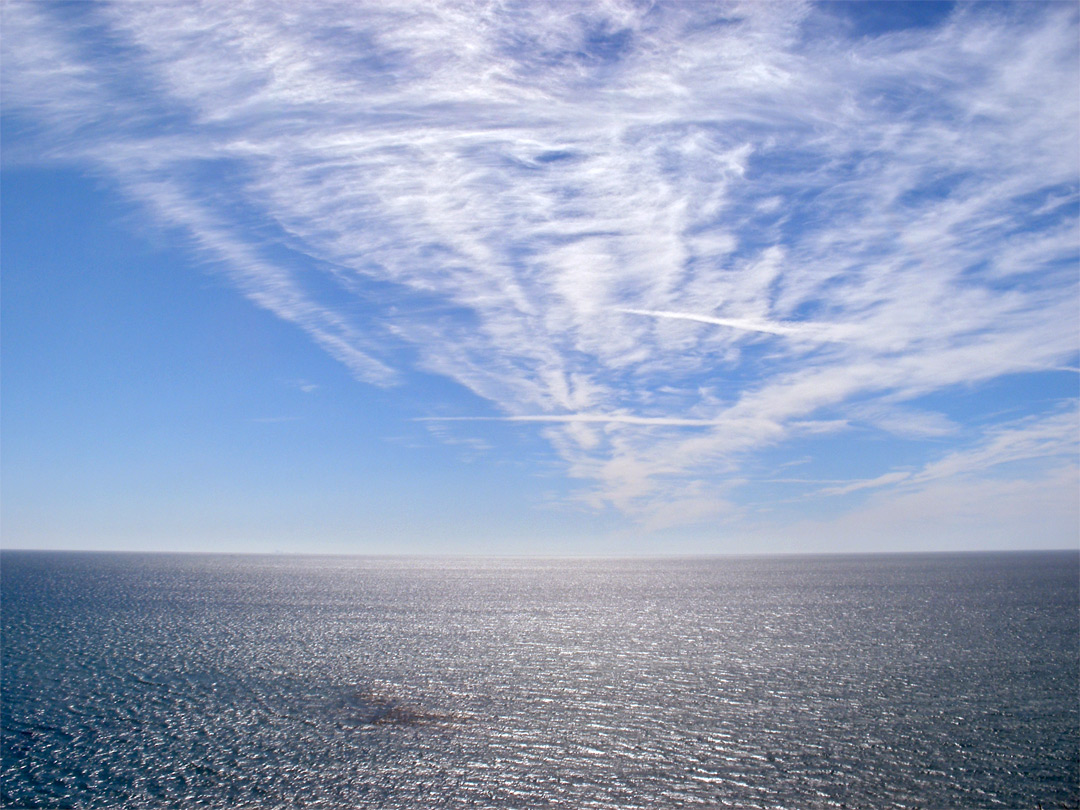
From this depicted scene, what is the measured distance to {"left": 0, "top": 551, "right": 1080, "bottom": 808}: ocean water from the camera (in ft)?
134

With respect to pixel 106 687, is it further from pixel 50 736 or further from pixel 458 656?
pixel 458 656

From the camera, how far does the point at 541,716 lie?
184ft

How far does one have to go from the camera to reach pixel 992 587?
19650 centimetres

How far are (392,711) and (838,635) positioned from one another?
73223 mm

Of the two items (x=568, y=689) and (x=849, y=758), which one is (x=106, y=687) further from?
(x=849, y=758)

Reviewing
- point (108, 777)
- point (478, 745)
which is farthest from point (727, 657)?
point (108, 777)

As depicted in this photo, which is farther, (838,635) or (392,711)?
(838,635)

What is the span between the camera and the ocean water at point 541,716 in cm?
4084

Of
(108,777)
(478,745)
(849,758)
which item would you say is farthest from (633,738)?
(108,777)

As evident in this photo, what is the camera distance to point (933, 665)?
76.0 metres

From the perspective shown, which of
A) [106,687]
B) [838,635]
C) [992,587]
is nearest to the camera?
[106,687]

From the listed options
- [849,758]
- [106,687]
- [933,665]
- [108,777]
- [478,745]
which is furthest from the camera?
[933,665]

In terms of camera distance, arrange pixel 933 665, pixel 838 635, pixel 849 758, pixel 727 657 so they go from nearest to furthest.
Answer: pixel 849 758 < pixel 933 665 < pixel 727 657 < pixel 838 635

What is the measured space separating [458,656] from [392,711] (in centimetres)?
2666
